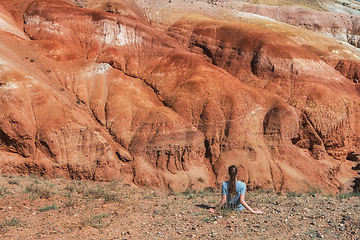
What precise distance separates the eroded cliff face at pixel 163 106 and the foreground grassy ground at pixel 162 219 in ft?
28.2

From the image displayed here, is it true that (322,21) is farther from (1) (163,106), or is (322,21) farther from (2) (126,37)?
(1) (163,106)

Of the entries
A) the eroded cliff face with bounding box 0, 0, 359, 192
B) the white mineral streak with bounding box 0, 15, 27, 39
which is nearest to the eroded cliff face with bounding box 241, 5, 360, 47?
the eroded cliff face with bounding box 0, 0, 359, 192

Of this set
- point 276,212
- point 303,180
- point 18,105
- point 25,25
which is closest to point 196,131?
point 303,180

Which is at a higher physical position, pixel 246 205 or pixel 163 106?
pixel 246 205

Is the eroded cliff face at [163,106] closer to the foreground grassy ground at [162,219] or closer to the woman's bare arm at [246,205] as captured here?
the foreground grassy ground at [162,219]

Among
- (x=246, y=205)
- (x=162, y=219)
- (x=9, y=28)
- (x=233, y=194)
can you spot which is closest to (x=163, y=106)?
(x=9, y=28)

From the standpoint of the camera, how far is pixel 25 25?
91.2 feet

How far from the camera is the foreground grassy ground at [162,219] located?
7.55m

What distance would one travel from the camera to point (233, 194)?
28.7 ft

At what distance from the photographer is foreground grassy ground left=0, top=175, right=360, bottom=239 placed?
755 centimetres

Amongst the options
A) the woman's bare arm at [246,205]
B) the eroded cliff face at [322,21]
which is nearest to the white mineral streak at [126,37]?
the woman's bare arm at [246,205]

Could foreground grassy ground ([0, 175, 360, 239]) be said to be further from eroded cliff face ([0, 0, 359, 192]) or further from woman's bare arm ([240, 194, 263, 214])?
eroded cliff face ([0, 0, 359, 192])

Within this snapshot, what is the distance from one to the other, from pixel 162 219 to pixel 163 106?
51.6 ft

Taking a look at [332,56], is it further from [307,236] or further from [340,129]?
[307,236]
